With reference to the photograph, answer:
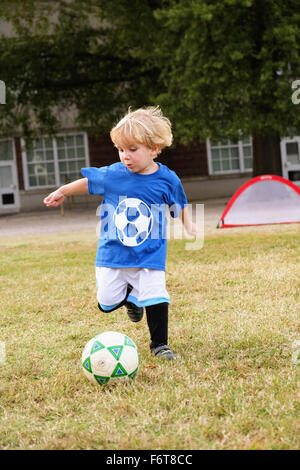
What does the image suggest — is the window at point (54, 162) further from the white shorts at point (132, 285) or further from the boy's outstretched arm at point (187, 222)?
the white shorts at point (132, 285)

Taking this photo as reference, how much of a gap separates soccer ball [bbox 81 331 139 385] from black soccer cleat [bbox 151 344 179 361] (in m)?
0.34

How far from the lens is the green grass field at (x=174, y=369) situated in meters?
2.70

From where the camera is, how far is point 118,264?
157 inches

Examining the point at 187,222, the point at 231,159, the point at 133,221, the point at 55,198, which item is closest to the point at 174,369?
the point at 133,221

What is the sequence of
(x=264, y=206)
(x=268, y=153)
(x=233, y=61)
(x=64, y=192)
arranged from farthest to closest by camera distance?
(x=268, y=153) < (x=233, y=61) < (x=264, y=206) < (x=64, y=192)

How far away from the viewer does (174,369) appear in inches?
143

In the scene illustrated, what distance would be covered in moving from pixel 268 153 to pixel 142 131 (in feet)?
51.5

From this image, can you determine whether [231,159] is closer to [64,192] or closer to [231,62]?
[231,62]

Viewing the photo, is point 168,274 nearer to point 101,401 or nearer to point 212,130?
point 101,401

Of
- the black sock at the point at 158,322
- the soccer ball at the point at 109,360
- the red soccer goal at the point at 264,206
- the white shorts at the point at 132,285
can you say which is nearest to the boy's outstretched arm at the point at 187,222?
the white shorts at the point at 132,285

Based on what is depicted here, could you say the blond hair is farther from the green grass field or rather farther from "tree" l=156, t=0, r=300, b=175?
"tree" l=156, t=0, r=300, b=175

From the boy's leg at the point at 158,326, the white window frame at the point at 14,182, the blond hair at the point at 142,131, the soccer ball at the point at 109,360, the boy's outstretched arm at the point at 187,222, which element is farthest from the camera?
the white window frame at the point at 14,182

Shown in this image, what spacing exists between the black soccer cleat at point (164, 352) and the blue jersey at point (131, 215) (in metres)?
0.53

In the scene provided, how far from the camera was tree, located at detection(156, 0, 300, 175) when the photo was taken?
576 inches
